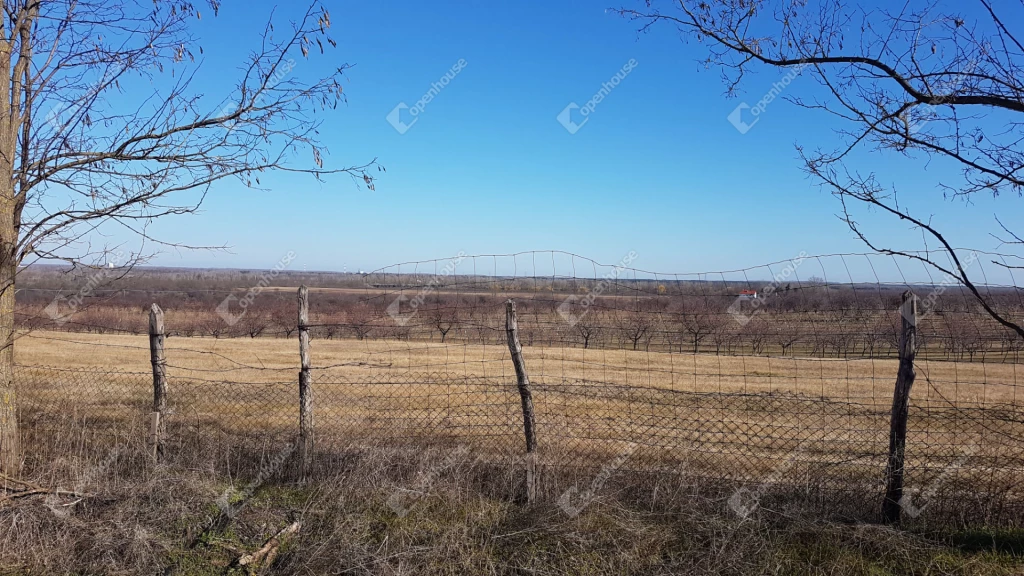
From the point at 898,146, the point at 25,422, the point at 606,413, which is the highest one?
the point at 898,146

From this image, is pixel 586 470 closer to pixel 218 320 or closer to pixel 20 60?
pixel 20 60

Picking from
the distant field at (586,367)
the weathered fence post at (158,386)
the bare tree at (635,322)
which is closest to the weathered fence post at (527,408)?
the weathered fence post at (158,386)

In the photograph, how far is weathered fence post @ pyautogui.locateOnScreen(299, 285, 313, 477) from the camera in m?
5.52

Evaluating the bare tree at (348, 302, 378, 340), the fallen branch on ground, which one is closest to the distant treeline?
the bare tree at (348, 302, 378, 340)

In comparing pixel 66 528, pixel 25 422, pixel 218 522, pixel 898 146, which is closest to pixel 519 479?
pixel 218 522

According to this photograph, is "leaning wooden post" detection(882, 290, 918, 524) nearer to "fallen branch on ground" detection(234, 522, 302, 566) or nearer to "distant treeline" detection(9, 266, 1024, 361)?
"distant treeline" detection(9, 266, 1024, 361)

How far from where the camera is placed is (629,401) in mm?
5480

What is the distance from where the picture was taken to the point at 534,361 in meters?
20.5

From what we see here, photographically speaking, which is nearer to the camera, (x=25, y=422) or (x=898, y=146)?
(x=898, y=146)

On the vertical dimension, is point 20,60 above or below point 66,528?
above

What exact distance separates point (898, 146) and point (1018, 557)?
274 cm

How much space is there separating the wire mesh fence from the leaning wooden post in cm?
11

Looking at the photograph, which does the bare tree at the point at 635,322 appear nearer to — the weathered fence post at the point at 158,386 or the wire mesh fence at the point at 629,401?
the wire mesh fence at the point at 629,401

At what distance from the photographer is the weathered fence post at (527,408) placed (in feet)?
16.6
